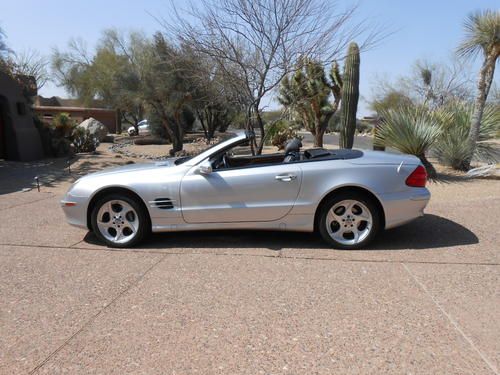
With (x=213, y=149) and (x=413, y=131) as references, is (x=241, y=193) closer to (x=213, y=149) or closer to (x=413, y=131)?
(x=213, y=149)

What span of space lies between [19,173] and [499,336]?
1331 centimetres

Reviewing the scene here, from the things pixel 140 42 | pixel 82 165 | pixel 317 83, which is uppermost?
pixel 140 42

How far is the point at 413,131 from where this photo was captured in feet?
32.5

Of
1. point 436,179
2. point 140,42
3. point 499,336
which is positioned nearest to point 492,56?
point 436,179

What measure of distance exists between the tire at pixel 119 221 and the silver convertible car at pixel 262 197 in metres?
0.01

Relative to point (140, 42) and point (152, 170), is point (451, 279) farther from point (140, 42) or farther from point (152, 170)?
point (140, 42)

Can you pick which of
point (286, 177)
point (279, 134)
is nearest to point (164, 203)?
point (286, 177)

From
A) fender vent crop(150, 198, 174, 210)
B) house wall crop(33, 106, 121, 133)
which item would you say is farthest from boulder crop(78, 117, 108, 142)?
fender vent crop(150, 198, 174, 210)

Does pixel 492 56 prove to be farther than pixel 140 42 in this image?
No

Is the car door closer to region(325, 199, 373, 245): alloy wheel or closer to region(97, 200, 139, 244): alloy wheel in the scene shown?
region(325, 199, 373, 245): alloy wheel

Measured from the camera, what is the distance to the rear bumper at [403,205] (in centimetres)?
499

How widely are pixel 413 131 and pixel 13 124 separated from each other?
42.9ft

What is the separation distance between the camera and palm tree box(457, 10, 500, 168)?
448 inches

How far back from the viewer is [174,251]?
5.12 metres
